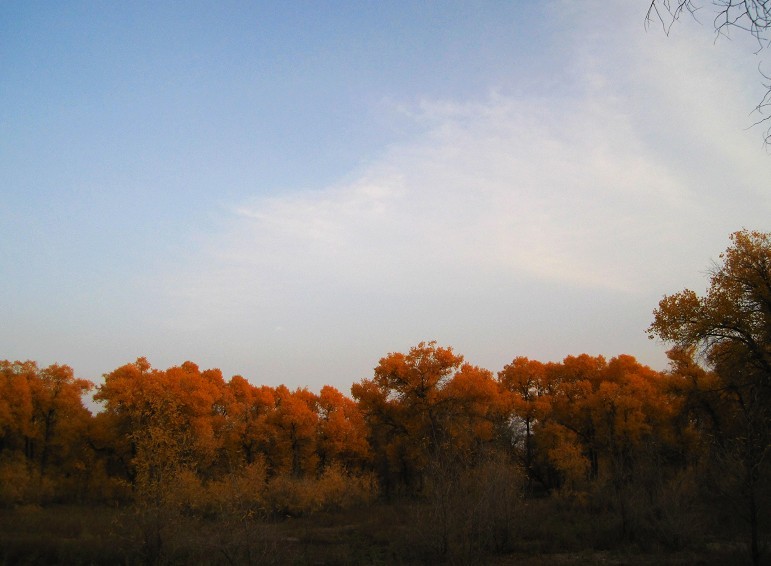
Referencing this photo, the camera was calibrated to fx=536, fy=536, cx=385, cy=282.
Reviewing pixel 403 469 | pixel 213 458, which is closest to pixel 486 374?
pixel 403 469

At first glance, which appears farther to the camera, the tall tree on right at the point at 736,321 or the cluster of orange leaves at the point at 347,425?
the cluster of orange leaves at the point at 347,425

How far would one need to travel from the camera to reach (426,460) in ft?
99.3

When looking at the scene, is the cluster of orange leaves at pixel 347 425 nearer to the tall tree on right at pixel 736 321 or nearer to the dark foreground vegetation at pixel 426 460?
the dark foreground vegetation at pixel 426 460

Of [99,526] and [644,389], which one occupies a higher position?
[644,389]

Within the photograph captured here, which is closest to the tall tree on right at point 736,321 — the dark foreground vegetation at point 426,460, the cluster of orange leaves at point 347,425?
the dark foreground vegetation at point 426,460

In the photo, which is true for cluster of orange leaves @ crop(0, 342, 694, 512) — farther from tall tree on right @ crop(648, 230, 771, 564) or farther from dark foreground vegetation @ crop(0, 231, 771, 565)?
tall tree on right @ crop(648, 230, 771, 564)

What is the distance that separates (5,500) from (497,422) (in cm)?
3258

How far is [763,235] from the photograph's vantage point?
22.4m

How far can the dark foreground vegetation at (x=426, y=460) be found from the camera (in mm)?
16641

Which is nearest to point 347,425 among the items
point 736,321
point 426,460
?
point 426,460

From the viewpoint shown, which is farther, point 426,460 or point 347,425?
point 347,425

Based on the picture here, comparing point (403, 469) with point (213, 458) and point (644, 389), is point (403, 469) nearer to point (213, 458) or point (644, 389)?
point (213, 458)

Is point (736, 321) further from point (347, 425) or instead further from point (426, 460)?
point (347, 425)

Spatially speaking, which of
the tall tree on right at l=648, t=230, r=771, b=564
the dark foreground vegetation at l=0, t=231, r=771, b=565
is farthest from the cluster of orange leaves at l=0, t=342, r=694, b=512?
the tall tree on right at l=648, t=230, r=771, b=564
